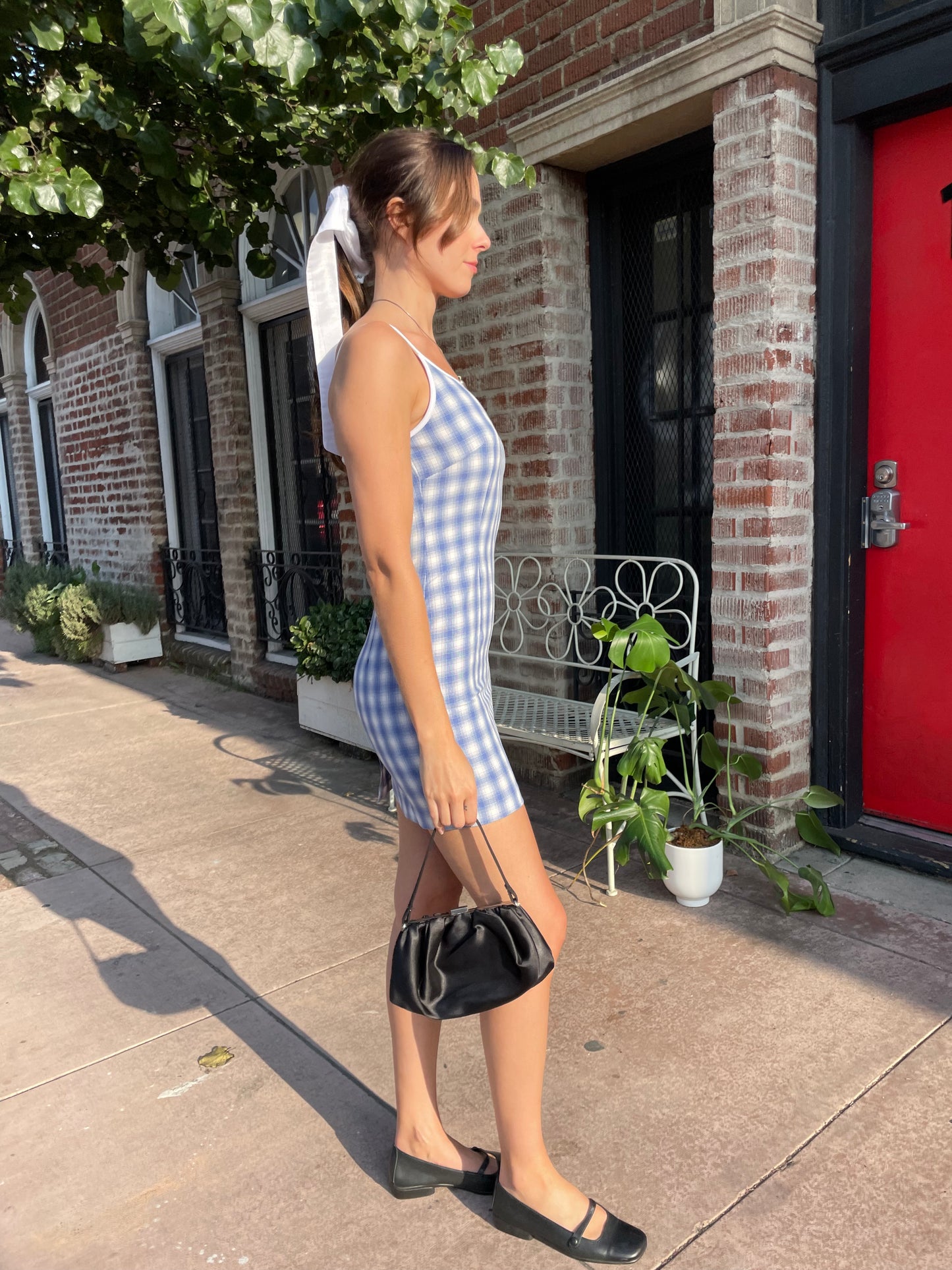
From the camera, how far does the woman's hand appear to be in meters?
1.56

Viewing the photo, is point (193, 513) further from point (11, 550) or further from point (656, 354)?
point (11, 550)

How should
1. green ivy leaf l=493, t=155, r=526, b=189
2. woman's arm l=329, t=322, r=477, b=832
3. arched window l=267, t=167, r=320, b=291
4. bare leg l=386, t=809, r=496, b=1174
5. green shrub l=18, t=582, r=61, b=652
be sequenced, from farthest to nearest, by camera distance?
green shrub l=18, t=582, r=61, b=652, arched window l=267, t=167, r=320, b=291, green ivy leaf l=493, t=155, r=526, b=189, bare leg l=386, t=809, r=496, b=1174, woman's arm l=329, t=322, r=477, b=832

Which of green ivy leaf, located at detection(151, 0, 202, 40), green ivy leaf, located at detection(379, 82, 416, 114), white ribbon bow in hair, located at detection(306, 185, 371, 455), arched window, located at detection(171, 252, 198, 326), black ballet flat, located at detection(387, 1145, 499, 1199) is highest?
arched window, located at detection(171, 252, 198, 326)

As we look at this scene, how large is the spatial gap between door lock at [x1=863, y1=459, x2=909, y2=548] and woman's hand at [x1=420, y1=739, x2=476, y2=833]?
7.47 feet

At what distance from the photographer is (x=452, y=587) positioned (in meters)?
1.65

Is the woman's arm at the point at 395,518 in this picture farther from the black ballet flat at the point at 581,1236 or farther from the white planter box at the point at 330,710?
the white planter box at the point at 330,710

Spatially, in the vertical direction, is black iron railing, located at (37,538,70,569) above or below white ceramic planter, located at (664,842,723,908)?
above

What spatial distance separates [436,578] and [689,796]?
6.35 ft

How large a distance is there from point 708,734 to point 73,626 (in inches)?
242

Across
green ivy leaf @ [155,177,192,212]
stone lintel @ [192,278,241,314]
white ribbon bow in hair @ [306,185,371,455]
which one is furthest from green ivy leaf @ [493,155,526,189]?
stone lintel @ [192,278,241,314]

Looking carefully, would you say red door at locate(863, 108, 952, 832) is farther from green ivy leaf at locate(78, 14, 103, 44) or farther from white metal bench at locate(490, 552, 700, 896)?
green ivy leaf at locate(78, 14, 103, 44)

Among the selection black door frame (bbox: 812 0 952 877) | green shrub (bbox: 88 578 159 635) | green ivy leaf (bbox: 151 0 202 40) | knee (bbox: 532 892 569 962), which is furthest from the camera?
green shrub (bbox: 88 578 159 635)

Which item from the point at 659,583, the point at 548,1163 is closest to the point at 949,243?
the point at 659,583

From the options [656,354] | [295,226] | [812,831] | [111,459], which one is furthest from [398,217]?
[111,459]
